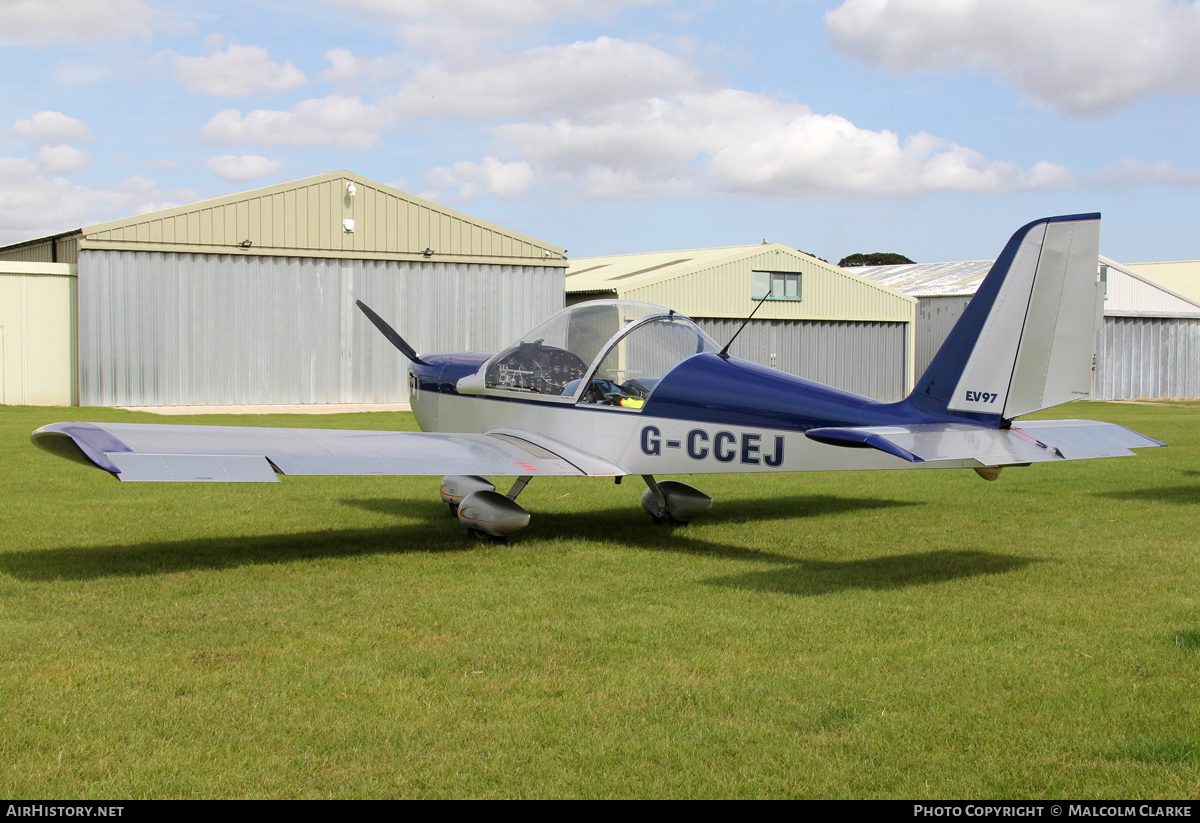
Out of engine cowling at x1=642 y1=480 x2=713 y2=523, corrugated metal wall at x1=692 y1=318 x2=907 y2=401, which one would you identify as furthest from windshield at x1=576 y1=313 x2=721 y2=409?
corrugated metal wall at x1=692 y1=318 x2=907 y2=401

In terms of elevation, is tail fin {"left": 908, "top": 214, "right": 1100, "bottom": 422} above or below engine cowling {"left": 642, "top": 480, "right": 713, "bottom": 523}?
above

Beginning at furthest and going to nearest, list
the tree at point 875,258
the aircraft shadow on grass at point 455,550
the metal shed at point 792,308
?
1. the tree at point 875,258
2. the metal shed at point 792,308
3. the aircraft shadow on grass at point 455,550

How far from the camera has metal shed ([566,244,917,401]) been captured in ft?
103

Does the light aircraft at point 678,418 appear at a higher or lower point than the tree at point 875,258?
lower

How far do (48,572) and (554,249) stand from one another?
75.5ft

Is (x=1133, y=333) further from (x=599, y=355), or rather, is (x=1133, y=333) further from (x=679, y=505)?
(x=599, y=355)

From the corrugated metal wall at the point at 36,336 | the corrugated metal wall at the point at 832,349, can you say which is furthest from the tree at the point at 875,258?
the corrugated metal wall at the point at 36,336

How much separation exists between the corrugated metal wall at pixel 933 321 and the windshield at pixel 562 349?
30.6m

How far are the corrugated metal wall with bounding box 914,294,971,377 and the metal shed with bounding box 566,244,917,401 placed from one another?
12.5 ft

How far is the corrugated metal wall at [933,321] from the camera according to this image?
1474 inches

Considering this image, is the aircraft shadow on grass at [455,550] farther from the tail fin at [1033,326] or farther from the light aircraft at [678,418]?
the tail fin at [1033,326]

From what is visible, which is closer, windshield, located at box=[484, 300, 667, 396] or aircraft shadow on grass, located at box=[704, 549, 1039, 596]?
aircraft shadow on grass, located at box=[704, 549, 1039, 596]

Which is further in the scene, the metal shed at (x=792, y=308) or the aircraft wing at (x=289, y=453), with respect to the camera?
the metal shed at (x=792, y=308)

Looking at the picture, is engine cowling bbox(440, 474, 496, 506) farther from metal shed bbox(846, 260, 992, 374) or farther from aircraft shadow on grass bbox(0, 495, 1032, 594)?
metal shed bbox(846, 260, 992, 374)
